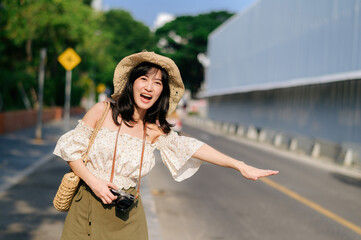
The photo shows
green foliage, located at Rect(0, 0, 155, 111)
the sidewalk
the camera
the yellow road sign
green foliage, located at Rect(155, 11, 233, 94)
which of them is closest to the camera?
the camera

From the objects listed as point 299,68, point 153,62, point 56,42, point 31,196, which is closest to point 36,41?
point 56,42

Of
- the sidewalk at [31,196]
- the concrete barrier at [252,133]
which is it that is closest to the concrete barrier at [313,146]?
the concrete barrier at [252,133]

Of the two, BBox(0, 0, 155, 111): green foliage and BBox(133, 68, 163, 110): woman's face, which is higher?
BBox(0, 0, 155, 111): green foliage

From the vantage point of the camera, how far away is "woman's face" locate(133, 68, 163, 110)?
2.88m

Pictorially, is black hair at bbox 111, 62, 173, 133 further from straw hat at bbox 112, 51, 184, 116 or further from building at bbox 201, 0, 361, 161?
building at bbox 201, 0, 361, 161

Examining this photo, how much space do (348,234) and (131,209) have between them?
14.9 ft

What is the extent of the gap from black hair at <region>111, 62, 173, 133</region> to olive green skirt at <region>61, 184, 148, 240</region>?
0.52 meters

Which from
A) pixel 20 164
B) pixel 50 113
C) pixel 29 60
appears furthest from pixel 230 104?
pixel 20 164

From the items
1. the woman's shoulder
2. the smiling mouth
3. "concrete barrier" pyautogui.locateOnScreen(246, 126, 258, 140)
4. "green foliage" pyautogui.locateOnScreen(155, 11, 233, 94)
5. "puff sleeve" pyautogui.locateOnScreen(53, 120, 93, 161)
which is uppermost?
"green foliage" pyautogui.locateOnScreen(155, 11, 233, 94)

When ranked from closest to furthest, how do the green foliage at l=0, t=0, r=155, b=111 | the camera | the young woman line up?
the camera < the young woman < the green foliage at l=0, t=0, r=155, b=111

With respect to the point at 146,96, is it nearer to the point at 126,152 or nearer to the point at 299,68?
the point at 126,152

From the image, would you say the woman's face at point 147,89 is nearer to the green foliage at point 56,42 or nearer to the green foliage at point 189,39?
the green foliage at point 56,42

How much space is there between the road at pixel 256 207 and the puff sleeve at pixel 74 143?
328 centimetres

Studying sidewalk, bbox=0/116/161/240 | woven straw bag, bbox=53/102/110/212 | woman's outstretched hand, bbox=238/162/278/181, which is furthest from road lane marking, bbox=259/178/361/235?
woven straw bag, bbox=53/102/110/212
